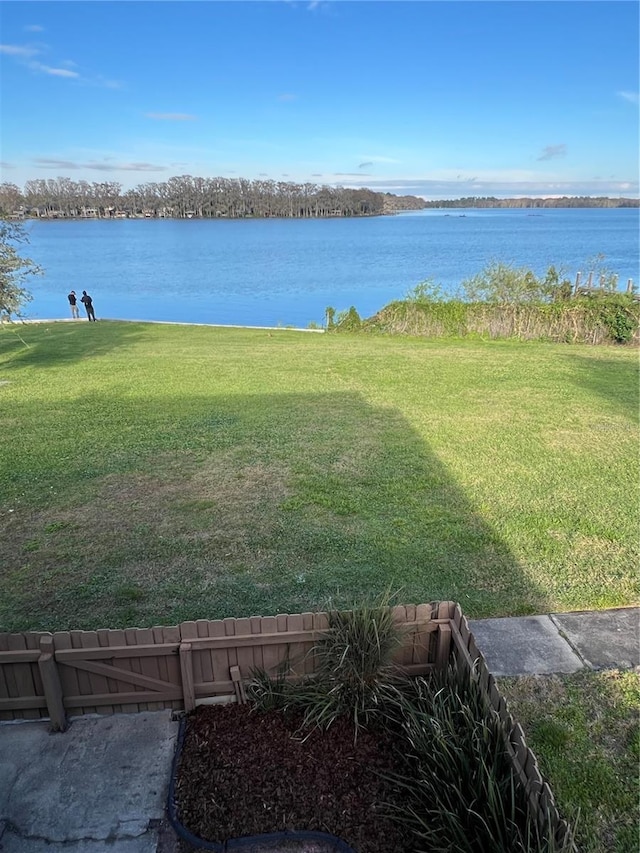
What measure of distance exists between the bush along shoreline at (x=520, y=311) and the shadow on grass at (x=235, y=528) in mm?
8526

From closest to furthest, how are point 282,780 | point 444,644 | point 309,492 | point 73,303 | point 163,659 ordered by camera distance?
point 282,780 → point 163,659 → point 444,644 → point 309,492 → point 73,303

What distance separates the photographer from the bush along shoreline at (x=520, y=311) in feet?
45.8

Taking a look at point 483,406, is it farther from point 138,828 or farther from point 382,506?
point 138,828

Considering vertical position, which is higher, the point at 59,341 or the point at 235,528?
the point at 235,528

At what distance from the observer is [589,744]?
102 inches

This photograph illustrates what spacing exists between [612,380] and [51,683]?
32.9ft

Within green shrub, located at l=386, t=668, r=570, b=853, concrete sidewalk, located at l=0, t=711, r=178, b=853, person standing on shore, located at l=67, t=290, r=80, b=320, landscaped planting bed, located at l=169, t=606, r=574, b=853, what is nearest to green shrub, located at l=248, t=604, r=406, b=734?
landscaped planting bed, located at l=169, t=606, r=574, b=853

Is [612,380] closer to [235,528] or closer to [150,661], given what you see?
[235,528]

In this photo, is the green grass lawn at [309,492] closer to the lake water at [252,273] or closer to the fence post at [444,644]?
the fence post at [444,644]

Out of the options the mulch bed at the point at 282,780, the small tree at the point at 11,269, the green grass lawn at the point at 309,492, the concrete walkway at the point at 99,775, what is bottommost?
the green grass lawn at the point at 309,492

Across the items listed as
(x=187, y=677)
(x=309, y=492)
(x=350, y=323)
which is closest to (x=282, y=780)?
(x=187, y=677)

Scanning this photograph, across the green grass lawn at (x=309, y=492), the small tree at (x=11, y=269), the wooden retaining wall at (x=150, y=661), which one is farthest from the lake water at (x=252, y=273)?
the wooden retaining wall at (x=150, y=661)

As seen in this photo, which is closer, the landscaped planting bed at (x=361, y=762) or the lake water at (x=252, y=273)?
→ the landscaped planting bed at (x=361, y=762)

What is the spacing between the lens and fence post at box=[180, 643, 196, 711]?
2.64m
